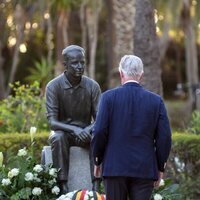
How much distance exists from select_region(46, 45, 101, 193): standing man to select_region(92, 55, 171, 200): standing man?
1955 mm

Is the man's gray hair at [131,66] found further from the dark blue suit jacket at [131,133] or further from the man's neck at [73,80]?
the man's neck at [73,80]

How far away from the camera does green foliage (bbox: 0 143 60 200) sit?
8.45 metres

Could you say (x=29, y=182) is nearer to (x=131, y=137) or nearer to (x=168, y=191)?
(x=168, y=191)

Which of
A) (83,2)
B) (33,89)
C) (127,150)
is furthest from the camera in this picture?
(83,2)

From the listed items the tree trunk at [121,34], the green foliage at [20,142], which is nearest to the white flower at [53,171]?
the green foliage at [20,142]

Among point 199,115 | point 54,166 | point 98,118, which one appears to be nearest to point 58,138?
point 54,166

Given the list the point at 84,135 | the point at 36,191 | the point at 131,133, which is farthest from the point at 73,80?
the point at 131,133

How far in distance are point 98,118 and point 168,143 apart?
658 mm

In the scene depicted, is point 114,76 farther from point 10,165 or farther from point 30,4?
point 30,4

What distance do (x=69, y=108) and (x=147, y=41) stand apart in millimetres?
5450

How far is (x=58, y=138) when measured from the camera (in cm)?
838

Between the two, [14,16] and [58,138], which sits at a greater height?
[14,16]

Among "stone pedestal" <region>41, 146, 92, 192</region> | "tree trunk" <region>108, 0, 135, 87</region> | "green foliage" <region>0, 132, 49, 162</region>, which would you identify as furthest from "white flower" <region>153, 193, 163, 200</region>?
"tree trunk" <region>108, 0, 135, 87</region>

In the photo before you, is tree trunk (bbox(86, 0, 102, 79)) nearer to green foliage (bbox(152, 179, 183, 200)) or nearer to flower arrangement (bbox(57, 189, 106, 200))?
green foliage (bbox(152, 179, 183, 200))
